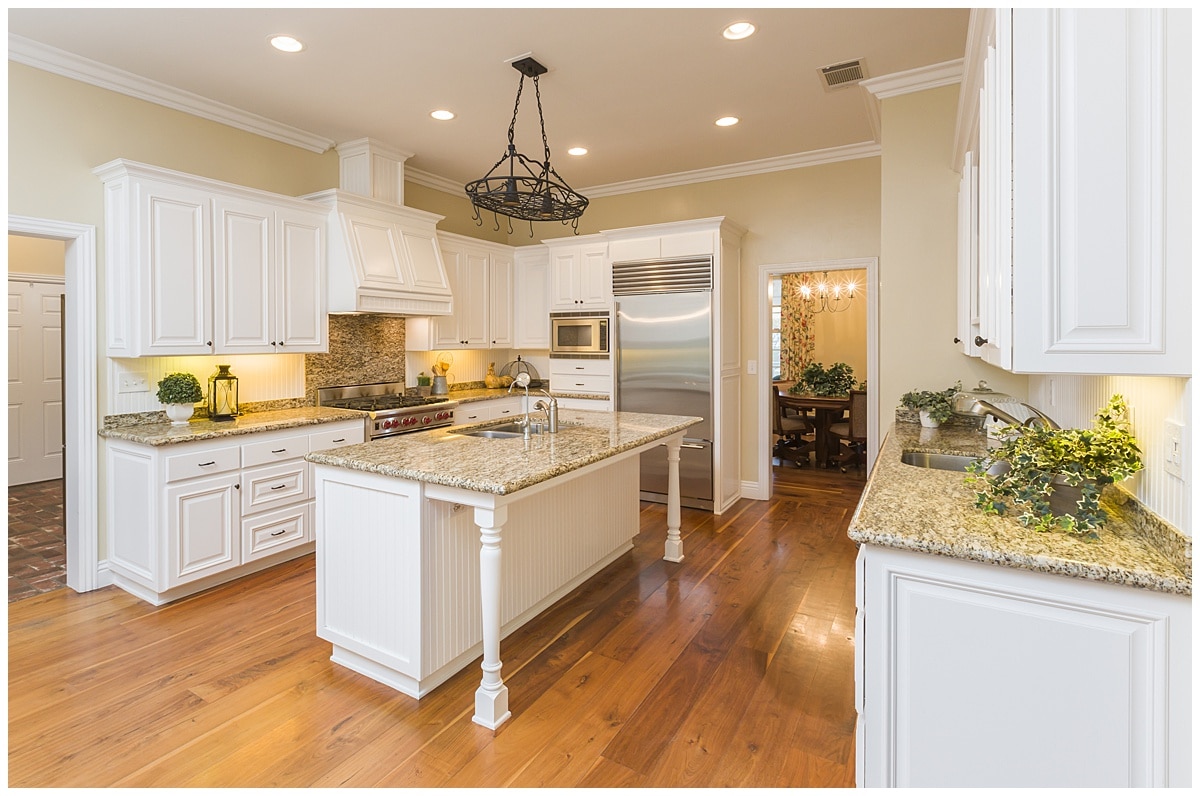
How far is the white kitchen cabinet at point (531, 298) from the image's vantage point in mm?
6020

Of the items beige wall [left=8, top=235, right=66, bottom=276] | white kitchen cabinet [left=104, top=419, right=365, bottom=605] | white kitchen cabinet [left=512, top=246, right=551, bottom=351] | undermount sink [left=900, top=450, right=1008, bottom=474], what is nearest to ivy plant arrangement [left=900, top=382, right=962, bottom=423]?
undermount sink [left=900, top=450, right=1008, bottom=474]

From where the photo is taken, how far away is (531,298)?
610 centimetres

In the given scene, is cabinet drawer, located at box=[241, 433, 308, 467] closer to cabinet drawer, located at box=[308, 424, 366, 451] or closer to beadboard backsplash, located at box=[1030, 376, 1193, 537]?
cabinet drawer, located at box=[308, 424, 366, 451]

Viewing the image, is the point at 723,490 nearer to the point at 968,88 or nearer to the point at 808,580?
the point at 808,580

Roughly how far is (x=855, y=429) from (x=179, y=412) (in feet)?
18.7

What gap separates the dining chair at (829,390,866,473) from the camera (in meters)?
6.10

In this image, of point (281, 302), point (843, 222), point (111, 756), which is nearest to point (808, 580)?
point (843, 222)

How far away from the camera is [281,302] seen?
13.4 feet

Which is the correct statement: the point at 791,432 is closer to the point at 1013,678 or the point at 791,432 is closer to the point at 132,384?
the point at 1013,678

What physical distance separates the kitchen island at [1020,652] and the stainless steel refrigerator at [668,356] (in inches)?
130

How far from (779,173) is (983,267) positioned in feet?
11.2

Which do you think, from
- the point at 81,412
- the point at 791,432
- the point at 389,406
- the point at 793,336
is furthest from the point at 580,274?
the point at 793,336

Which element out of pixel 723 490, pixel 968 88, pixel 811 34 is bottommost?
pixel 723 490

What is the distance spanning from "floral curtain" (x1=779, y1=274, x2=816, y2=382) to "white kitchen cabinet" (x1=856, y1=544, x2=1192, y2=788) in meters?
7.11
